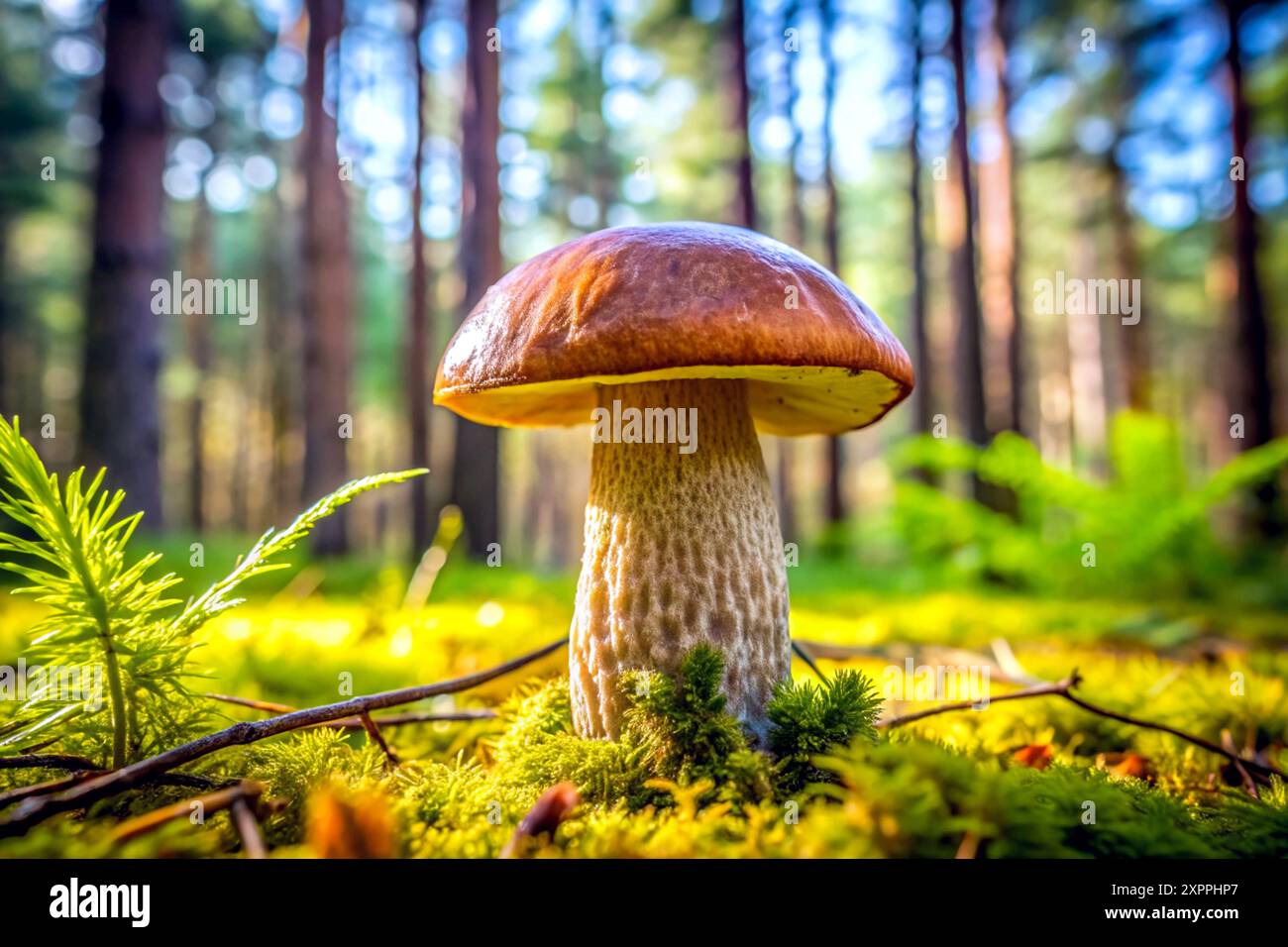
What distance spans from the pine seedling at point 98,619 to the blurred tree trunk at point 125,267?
5.10 m

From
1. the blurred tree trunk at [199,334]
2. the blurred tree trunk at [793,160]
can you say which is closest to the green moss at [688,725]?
the blurred tree trunk at [793,160]

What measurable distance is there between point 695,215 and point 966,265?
11.6m

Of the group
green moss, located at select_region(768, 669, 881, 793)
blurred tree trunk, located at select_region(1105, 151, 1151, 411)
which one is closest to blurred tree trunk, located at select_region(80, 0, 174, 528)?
green moss, located at select_region(768, 669, 881, 793)

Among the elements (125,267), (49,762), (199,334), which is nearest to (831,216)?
(125,267)

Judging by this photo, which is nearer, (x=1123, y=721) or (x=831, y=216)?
(x=1123, y=721)

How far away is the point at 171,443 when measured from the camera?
27719mm

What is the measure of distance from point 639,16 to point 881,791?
13676 millimetres

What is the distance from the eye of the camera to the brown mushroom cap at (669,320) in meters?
1.40

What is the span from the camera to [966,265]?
787cm

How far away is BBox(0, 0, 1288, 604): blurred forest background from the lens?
18.9 ft

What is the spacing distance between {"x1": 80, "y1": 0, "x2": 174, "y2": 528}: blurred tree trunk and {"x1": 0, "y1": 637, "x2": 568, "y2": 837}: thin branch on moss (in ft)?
17.4

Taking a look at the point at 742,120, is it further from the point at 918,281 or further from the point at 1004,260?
the point at 918,281
